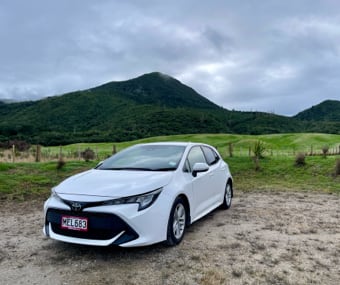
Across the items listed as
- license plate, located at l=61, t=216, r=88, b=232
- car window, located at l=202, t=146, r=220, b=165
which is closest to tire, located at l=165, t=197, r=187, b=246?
license plate, located at l=61, t=216, r=88, b=232

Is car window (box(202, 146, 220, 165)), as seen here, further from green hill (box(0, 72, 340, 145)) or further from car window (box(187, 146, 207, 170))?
green hill (box(0, 72, 340, 145))

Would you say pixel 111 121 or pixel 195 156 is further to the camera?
pixel 111 121

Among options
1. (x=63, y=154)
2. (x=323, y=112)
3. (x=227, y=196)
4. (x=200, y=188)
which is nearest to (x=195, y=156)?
(x=200, y=188)

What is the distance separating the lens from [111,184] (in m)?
4.37

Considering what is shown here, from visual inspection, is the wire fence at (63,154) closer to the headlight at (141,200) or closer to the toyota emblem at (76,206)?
the toyota emblem at (76,206)

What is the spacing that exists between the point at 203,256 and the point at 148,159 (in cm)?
185

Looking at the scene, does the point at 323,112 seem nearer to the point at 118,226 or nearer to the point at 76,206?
the point at 118,226

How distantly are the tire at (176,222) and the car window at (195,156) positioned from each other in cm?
87

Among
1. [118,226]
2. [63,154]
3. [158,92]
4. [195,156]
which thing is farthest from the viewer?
[158,92]

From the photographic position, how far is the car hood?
4.14 meters

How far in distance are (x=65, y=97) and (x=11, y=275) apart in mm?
102732

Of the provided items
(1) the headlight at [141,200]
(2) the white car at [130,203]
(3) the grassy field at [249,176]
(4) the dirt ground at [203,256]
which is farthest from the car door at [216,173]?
(3) the grassy field at [249,176]

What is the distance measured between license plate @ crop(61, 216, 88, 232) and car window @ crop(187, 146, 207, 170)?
6.81 feet

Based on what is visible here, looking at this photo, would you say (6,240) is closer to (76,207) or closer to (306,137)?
(76,207)
